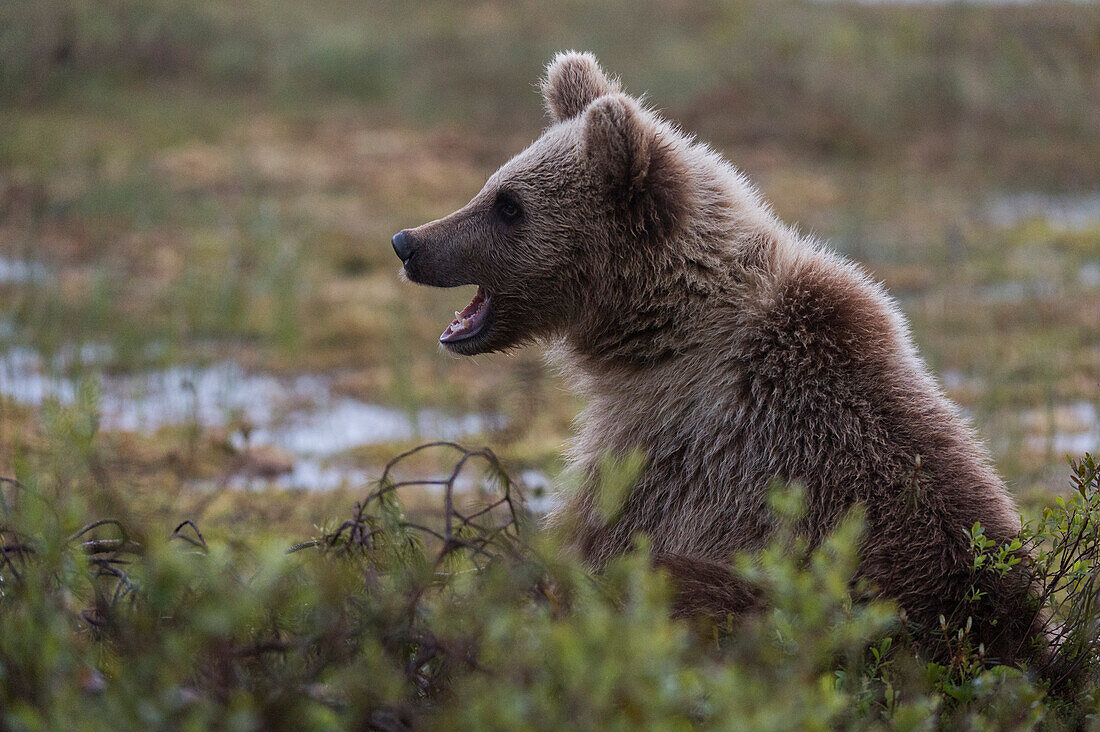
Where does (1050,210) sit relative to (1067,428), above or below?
above

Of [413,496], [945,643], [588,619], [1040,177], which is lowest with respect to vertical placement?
[413,496]

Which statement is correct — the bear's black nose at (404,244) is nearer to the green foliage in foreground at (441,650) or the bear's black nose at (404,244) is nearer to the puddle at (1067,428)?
the green foliage in foreground at (441,650)

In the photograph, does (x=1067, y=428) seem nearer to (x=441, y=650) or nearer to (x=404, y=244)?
(x=404, y=244)

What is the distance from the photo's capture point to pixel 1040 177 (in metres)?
15.5

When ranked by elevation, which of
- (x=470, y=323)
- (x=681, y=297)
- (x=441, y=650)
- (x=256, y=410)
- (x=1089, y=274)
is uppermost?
(x=1089, y=274)

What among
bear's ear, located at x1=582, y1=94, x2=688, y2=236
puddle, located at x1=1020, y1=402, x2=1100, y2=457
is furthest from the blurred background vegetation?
bear's ear, located at x1=582, y1=94, x2=688, y2=236

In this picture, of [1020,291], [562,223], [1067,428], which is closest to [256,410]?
[562,223]

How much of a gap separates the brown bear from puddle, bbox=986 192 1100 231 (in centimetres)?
1130

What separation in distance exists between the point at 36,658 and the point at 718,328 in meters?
2.25

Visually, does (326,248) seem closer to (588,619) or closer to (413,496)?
(413,496)

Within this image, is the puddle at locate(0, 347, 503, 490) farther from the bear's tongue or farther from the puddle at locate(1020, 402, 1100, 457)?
the puddle at locate(1020, 402, 1100, 457)

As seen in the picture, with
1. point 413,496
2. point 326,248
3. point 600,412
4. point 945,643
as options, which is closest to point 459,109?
point 326,248

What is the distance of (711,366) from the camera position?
3391mm

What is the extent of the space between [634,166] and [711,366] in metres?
0.76
